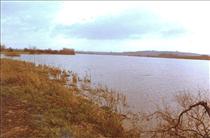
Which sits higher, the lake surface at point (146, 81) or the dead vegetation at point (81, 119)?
the dead vegetation at point (81, 119)

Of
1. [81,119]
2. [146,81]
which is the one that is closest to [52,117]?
[81,119]

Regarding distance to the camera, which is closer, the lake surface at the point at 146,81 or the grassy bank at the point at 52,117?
the grassy bank at the point at 52,117

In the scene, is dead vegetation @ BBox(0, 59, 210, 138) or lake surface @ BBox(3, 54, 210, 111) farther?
lake surface @ BBox(3, 54, 210, 111)

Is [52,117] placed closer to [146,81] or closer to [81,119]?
[81,119]

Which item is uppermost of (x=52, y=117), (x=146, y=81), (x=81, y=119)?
(x=52, y=117)

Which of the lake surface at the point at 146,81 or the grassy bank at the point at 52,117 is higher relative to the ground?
the grassy bank at the point at 52,117

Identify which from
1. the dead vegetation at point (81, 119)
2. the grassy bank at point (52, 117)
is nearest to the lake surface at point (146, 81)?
the dead vegetation at point (81, 119)

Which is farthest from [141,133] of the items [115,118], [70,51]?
[70,51]

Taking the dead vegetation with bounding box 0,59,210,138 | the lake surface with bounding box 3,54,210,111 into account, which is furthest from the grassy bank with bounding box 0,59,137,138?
the lake surface with bounding box 3,54,210,111

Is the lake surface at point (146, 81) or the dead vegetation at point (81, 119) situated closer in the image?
the dead vegetation at point (81, 119)

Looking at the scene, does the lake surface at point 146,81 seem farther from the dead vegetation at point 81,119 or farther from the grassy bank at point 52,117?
the grassy bank at point 52,117

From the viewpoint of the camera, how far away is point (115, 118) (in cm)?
830

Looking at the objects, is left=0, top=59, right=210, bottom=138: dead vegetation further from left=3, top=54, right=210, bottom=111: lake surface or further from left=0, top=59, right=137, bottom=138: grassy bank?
left=3, top=54, right=210, bottom=111: lake surface

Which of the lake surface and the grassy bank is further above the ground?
the grassy bank
